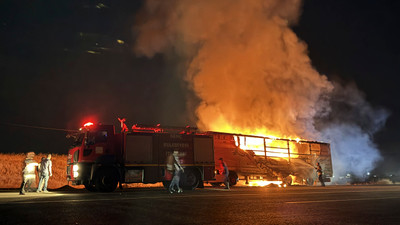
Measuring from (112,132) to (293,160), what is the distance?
1406 centimetres

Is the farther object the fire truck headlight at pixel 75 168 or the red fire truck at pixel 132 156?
the red fire truck at pixel 132 156

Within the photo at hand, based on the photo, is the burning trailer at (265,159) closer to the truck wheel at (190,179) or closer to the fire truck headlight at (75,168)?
the truck wheel at (190,179)

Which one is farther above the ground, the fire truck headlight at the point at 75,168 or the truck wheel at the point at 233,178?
the fire truck headlight at the point at 75,168

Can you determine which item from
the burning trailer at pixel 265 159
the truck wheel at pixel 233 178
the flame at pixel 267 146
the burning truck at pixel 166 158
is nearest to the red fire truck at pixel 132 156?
the burning truck at pixel 166 158

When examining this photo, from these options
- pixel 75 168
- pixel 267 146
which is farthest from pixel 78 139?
pixel 267 146

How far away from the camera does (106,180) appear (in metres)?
15.1

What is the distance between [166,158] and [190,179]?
170 cm

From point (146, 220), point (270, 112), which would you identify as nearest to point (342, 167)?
point (270, 112)

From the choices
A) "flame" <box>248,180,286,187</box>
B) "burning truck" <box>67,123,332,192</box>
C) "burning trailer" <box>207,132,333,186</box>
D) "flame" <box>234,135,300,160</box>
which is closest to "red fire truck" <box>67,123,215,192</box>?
"burning truck" <box>67,123,332,192</box>

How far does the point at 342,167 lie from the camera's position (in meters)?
30.9

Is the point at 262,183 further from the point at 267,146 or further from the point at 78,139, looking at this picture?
the point at 78,139

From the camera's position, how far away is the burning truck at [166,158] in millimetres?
15289

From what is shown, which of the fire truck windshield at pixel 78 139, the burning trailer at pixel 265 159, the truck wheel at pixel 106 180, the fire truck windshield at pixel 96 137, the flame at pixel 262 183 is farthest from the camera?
the flame at pixel 262 183

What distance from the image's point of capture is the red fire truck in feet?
49.7
